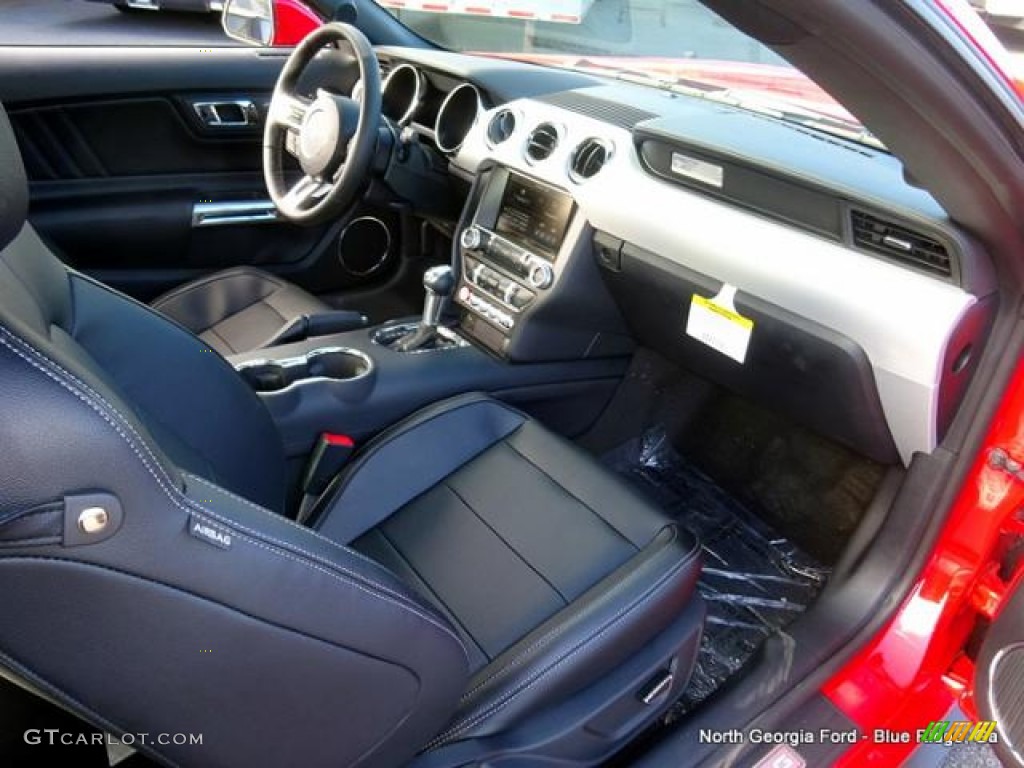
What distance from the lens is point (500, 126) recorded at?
2.01 meters

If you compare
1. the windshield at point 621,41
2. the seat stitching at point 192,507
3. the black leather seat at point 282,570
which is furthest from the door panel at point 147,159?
the seat stitching at point 192,507

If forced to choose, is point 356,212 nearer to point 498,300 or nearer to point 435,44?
point 435,44

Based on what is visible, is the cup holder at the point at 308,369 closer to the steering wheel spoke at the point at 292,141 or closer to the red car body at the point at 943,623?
the steering wheel spoke at the point at 292,141

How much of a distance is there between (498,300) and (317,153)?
0.50 meters

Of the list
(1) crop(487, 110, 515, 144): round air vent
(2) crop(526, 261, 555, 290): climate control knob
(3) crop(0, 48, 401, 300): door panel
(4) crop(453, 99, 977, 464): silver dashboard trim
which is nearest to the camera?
(4) crop(453, 99, 977, 464): silver dashboard trim

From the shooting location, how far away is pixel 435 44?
2.68m

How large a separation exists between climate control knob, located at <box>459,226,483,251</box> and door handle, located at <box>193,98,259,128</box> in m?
0.81

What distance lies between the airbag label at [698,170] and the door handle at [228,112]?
4.50ft

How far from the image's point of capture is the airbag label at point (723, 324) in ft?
4.92

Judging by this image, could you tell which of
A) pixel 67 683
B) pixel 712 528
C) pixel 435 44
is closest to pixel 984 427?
pixel 712 528

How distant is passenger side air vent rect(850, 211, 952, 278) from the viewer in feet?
3.83

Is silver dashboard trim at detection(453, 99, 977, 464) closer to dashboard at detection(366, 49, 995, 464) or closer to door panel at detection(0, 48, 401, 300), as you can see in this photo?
dashboard at detection(366, 49, 995, 464)

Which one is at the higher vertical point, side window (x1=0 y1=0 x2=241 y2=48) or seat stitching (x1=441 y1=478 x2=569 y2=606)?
side window (x1=0 y1=0 x2=241 y2=48)

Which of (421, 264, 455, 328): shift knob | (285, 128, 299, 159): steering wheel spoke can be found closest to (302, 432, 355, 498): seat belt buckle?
(421, 264, 455, 328): shift knob
